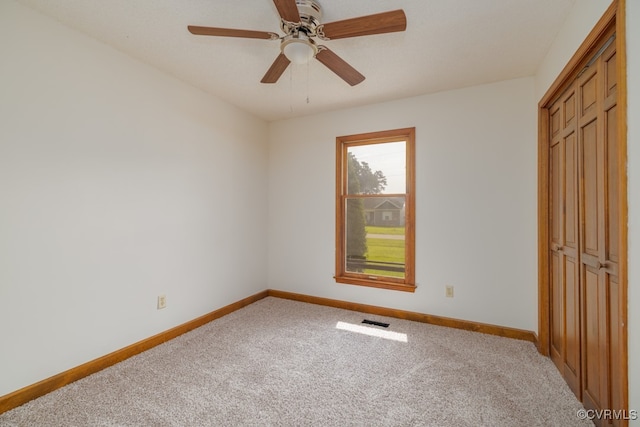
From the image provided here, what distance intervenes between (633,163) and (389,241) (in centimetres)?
230

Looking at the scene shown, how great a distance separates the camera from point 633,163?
1.16 meters

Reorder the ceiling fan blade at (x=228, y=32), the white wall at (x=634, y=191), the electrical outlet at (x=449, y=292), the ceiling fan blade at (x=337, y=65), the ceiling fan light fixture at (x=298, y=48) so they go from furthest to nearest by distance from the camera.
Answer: the electrical outlet at (x=449, y=292), the ceiling fan blade at (x=337, y=65), the ceiling fan light fixture at (x=298, y=48), the ceiling fan blade at (x=228, y=32), the white wall at (x=634, y=191)

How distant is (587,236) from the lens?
170 cm

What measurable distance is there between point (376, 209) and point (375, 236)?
0.32m

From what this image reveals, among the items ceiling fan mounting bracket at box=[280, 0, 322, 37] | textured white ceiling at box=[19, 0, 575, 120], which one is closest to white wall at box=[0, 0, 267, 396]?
textured white ceiling at box=[19, 0, 575, 120]

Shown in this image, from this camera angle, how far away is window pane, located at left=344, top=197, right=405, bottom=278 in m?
3.30

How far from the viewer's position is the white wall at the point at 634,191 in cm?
113

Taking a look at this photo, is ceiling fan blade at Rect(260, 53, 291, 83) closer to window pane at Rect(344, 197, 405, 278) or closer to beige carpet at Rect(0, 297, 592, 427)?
window pane at Rect(344, 197, 405, 278)

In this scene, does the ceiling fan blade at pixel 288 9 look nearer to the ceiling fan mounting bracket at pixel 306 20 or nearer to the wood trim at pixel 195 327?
the ceiling fan mounting bracket at pixel 306 20

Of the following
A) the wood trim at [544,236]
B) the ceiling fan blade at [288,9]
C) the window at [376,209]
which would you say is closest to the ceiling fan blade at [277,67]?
the ceiling fan blade at [288,9]

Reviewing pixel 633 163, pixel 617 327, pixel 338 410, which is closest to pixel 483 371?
pixel 617 327

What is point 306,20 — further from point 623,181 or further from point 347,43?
point 623,181

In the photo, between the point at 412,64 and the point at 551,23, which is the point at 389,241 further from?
the point at 551,23

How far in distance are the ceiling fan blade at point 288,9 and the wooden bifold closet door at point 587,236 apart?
1.57m
